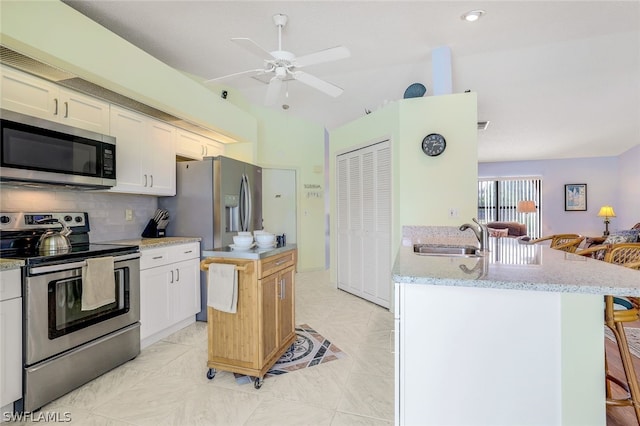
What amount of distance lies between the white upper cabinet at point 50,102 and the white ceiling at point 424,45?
764 millimetres

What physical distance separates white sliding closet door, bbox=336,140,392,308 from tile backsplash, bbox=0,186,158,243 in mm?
2380

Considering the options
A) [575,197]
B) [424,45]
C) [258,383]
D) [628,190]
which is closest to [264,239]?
[258,383]

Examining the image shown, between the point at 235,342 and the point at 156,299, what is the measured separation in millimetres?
1027

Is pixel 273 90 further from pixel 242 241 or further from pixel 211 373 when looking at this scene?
pixel 211 373

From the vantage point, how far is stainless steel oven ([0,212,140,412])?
1.73m

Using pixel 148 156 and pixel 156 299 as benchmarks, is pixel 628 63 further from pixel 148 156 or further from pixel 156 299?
pixel 156 299

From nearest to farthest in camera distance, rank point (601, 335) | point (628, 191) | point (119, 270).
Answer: point (601, 335) → point (119, 270) → point (628, 191)

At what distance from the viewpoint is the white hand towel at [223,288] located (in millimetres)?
1986

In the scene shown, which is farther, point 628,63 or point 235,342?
point 628,63

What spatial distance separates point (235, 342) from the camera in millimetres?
2072

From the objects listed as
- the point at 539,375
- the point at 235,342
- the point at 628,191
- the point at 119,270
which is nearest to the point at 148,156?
the point at 119,270

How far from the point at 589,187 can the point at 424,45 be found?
266 inches

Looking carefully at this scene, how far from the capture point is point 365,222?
3.88 meters

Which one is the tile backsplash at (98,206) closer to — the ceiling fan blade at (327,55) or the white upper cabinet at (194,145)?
the white upper cabinet at (194,145)
